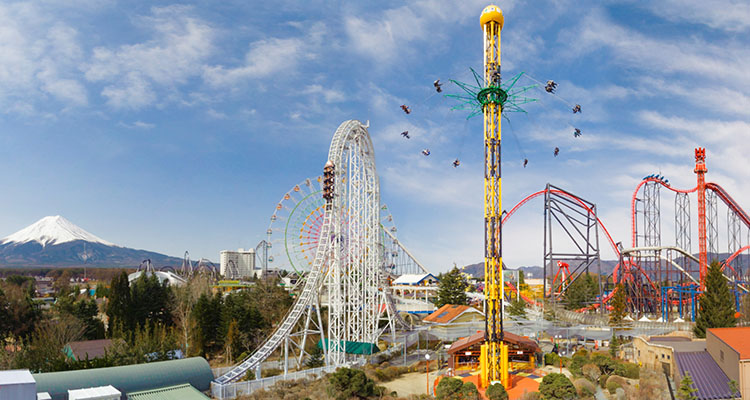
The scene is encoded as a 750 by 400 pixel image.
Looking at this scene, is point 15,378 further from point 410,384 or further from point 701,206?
point 701,206

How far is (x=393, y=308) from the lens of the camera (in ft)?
123

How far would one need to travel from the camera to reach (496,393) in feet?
72.1

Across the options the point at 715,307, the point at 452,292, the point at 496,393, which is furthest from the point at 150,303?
Result: the point at 715,307

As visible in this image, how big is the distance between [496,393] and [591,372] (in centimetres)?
637

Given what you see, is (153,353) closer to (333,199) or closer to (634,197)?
(333,199)

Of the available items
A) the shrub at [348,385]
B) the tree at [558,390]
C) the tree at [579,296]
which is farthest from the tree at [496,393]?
the tree at [579,296]

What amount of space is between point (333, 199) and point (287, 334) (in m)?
7.45

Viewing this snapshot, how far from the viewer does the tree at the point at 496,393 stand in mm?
21922

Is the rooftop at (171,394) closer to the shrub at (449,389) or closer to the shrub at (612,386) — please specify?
the shrub at (449,389)

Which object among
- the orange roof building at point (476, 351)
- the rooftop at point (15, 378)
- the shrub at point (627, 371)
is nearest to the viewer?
the rooftop at point (15, 378)

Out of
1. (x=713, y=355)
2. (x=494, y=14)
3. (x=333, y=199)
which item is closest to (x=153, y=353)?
(x=333, y=199)

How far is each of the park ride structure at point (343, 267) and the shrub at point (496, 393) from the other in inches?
358

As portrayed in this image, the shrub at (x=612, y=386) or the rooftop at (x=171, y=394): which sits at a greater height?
the rooftop at (x=171, y=394)

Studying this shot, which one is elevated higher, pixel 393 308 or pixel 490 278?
pixel 490 278
